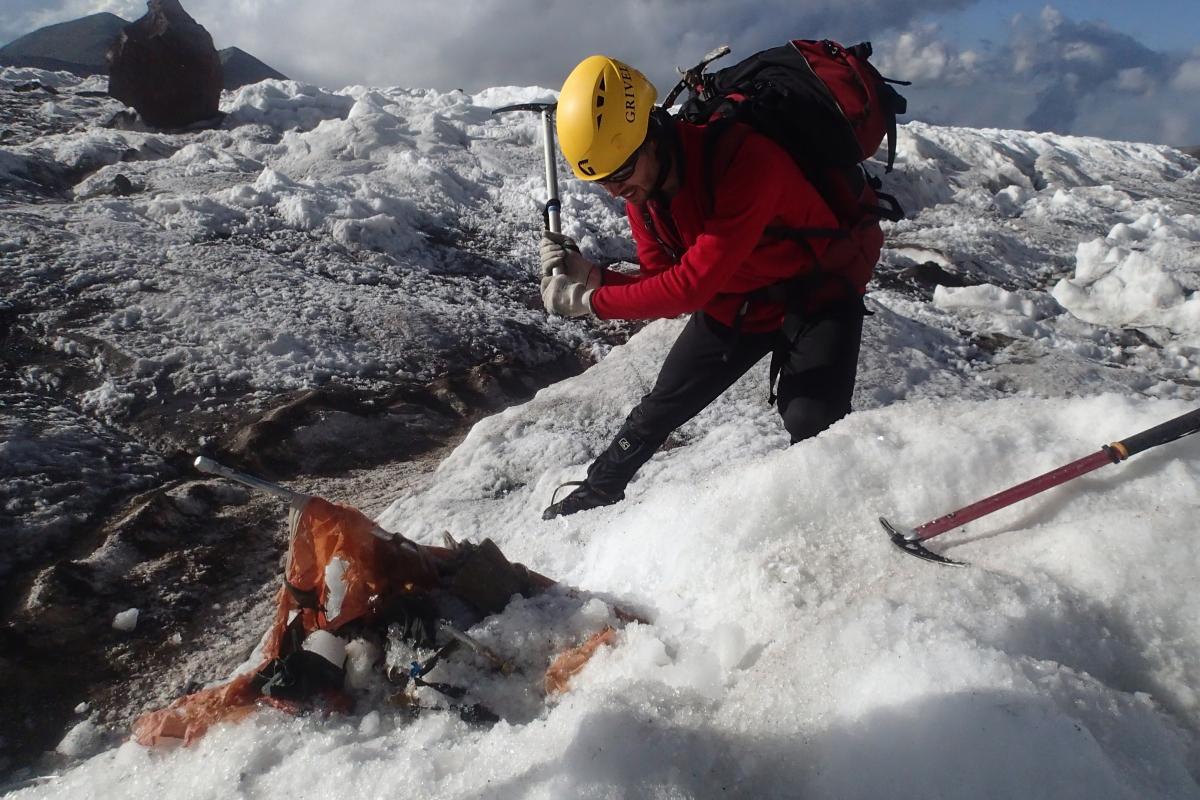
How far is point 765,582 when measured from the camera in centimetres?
203

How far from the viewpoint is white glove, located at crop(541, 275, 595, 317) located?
2.63m

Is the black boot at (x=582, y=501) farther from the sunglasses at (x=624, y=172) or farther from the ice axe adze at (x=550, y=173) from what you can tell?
the sunglasses at (x=624, y=172)

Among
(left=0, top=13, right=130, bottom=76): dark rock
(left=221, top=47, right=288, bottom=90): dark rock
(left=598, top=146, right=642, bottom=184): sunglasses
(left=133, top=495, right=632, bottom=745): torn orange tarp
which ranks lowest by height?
(left=133, top=495, right=632, bottom=745): torn orange tarp

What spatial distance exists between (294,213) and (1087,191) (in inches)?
543

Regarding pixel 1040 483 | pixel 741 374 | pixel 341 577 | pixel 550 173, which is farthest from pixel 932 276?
pixel 341 577

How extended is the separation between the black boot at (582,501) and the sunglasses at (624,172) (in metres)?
1.55

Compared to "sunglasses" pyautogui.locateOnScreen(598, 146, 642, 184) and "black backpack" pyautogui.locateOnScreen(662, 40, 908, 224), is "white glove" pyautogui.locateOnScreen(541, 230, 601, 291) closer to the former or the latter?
"sunglasses" pyautogui.locateOnScreen(598, 146, 642, 184)

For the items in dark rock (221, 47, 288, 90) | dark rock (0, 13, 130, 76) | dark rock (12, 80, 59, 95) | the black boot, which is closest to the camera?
the black boot

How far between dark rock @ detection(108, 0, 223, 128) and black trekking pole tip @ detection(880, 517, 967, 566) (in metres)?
11.7

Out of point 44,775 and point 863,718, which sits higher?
point 863,718

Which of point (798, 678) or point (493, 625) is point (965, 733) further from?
point (493, 625)

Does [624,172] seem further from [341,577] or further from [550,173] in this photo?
[341,577]

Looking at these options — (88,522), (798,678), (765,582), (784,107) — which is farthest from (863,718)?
(88,522)

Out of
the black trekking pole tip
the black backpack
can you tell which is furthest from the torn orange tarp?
the black backpack
